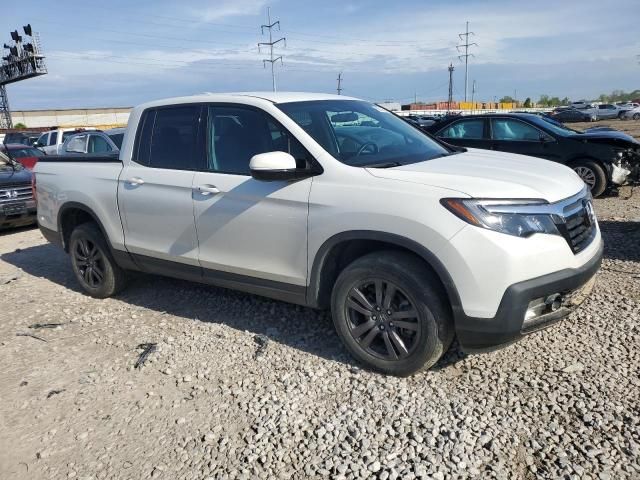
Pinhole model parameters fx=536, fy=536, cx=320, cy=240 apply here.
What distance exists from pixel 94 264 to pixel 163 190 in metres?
1.52

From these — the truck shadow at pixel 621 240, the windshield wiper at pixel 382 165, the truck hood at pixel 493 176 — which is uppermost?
the windshield wiper at pixel 382 165

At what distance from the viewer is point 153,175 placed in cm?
457

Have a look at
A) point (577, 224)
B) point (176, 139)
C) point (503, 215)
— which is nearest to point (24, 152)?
point (176, 139)

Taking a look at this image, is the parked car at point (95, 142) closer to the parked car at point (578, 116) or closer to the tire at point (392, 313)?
the tire at point (392, 313)

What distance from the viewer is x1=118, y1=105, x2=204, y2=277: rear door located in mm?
4355

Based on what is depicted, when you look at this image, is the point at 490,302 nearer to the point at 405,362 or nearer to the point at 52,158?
the point at 405,362

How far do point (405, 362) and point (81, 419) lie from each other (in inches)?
80.5

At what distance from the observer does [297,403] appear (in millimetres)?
3305

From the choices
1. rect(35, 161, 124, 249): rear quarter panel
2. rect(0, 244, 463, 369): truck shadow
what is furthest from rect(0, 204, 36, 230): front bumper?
rect(35, 161, 124, 249): rear quarter panel

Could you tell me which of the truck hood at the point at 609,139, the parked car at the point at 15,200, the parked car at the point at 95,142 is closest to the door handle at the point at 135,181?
the parked car at the point at 15,200

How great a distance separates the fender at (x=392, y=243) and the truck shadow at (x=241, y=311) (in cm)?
48

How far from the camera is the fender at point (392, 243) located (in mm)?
3109

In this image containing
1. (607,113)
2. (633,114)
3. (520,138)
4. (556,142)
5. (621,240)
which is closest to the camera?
(621,240)

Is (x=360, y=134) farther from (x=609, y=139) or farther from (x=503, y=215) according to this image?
(x=609, y=139)
